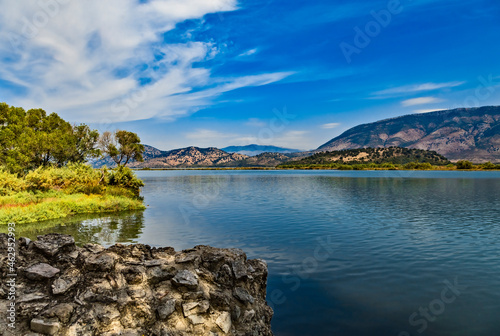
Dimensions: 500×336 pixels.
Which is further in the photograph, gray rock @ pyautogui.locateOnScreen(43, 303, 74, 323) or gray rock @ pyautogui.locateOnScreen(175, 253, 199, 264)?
gray rock @ pyautogui.locateOnScreen(175, 253, 199, 264)

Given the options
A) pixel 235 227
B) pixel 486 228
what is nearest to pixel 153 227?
pixel 235 227

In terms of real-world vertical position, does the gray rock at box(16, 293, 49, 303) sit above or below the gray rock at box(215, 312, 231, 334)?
above

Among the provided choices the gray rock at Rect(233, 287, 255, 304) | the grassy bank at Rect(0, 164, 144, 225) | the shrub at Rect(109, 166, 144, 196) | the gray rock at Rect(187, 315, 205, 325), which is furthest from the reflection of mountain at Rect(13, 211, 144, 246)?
the shrub at Rect(109, 166, 144, 196)

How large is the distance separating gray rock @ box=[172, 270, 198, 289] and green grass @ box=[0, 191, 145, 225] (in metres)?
27.0

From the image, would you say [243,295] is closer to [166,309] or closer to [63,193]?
[166,309]

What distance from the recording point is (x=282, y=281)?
1470 centimetres

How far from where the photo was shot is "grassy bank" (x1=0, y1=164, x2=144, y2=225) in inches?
1208

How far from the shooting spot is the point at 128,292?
8.57 meters

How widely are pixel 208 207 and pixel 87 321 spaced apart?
112 ft

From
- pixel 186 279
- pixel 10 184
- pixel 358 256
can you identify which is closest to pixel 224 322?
pixel 186 279

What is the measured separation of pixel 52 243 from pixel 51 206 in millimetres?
27735

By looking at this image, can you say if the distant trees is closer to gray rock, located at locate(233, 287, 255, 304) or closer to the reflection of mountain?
the reflection of mountain

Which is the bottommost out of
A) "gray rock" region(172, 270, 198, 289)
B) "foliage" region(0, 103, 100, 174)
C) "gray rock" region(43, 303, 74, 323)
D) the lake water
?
the lake water

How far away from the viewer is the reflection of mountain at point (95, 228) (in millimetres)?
23141
